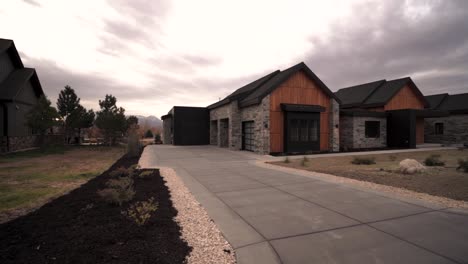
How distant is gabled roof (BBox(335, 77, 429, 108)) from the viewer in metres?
22.8

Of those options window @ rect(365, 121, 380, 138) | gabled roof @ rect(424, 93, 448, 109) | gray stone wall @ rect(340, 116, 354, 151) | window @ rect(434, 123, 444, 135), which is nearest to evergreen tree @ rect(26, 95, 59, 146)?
gray stone wall @ rect(340, 116, 354, 151)

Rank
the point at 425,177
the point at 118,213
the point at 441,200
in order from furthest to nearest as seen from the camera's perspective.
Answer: the point at 425,177 < the point at 441,200 < the point at 118,213

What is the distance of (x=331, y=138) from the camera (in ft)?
57.4

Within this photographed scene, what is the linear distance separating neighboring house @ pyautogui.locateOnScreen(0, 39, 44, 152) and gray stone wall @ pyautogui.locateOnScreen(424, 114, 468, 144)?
41.4 m

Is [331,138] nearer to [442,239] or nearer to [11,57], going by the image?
[442,239]

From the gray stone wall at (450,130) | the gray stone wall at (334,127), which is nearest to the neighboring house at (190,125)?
the gray stone wall at (334,127)

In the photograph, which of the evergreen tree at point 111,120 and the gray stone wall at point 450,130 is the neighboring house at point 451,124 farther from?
the evergreen tree at point 111,120

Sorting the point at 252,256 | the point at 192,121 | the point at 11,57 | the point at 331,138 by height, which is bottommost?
the point at 252,256

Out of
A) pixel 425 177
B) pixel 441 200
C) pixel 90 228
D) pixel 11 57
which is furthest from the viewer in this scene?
pixel 11 57

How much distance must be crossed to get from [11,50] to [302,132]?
2668cm

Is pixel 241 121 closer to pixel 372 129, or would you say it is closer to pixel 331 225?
pixel 372 129

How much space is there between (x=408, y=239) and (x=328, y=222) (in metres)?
1.19

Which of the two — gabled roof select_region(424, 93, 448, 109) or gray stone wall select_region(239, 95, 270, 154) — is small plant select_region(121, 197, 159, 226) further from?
gabled roof select_region(424, 93, 448, 109)

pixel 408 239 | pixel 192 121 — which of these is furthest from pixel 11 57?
pixel 408 239
